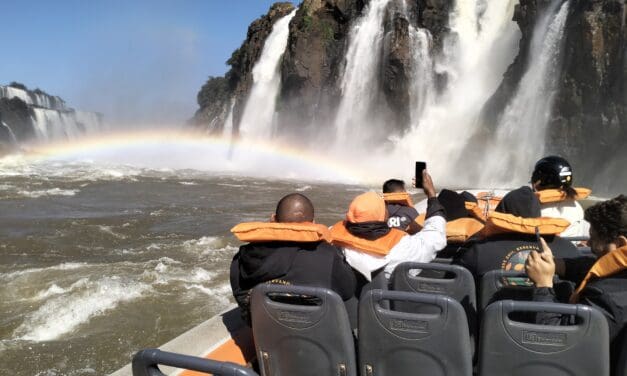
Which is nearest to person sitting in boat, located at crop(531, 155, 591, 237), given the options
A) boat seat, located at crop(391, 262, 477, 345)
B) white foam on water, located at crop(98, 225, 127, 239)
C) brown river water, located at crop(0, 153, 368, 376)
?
boat seat, located at crop(391, 262, 477, 345)

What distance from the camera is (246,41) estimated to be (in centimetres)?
5288

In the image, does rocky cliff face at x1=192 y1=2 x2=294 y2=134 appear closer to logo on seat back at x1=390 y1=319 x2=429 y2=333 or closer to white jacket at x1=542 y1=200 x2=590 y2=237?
white jacket at x1=542 y1=200 x2=590 y2=237

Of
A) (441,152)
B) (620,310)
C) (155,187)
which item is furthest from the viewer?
(441,152)

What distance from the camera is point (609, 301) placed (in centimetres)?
204

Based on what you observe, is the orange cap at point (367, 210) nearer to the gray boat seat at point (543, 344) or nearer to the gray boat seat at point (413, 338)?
the gray boat seat at point (413, 338)

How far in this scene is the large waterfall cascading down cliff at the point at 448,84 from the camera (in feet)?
67.5

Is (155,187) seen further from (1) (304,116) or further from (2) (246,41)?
(2) (246,41)

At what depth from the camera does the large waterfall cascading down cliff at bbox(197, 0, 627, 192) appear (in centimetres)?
2056

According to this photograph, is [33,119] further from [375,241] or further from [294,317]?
[294,317]

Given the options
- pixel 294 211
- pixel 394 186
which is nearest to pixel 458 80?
pixel 394 186

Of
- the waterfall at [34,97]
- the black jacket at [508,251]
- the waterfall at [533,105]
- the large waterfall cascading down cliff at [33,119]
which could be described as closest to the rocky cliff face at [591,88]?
the waterfall at [533,105]

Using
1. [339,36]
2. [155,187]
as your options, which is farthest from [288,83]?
[155,187]

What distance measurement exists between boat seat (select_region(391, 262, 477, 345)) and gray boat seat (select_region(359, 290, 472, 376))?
23.8 inches

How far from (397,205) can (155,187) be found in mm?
19997
